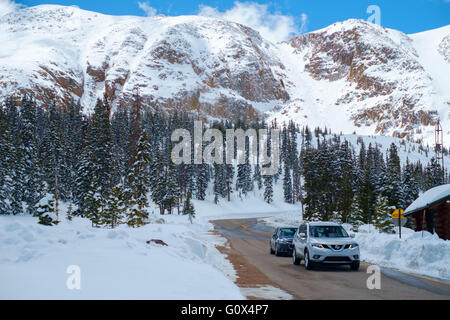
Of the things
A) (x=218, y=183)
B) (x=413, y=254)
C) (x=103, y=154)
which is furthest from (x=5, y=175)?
(x=218, y=183)

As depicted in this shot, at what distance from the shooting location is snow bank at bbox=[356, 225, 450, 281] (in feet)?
45.7

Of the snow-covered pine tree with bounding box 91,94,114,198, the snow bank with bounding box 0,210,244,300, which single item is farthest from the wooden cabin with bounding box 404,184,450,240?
the snow-covered pine tree with bounding box 91,94,114,198

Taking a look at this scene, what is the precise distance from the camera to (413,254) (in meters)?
15.6

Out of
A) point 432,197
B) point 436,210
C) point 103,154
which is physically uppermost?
point 103,154

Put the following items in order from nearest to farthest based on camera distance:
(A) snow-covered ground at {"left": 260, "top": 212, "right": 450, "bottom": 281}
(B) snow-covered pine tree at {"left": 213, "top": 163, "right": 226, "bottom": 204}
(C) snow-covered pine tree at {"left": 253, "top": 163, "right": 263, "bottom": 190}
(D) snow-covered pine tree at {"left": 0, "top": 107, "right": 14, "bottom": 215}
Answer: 1. (A) snow-covered ground at {"left": 260, "top": 212, "right": 450, "bottom": 281}
2. (D) snow-covered pine tree at {"left": 0, "top": 107, "right": 14, "bottom": 215}
3. (B) snow-covered pine tree at {"left": 213, "top": 163, "right": 226, "bottom": 204}
4. (C) snow-covered pine tree at {"left": 253, "top": 163, "right": 263, "bottom": 190}

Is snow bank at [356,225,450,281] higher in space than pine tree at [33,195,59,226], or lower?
lower

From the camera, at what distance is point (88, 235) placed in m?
15.1

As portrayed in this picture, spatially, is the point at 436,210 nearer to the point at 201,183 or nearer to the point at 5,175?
the point at 5,175

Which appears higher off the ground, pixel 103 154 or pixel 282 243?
pixel 103 154

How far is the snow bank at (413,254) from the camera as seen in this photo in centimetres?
1394

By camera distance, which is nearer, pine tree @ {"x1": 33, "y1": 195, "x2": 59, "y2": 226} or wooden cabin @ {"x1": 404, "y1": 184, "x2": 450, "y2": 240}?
pine tree @ {"x1": 33, "y1": 195, "x2": 59, "y2": 226}

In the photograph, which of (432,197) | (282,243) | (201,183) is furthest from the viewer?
(201,183)

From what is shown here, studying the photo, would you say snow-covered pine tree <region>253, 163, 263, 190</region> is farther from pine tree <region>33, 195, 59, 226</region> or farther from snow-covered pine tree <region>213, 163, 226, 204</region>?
pine tree <region>33, 195, 59, 226</region>
